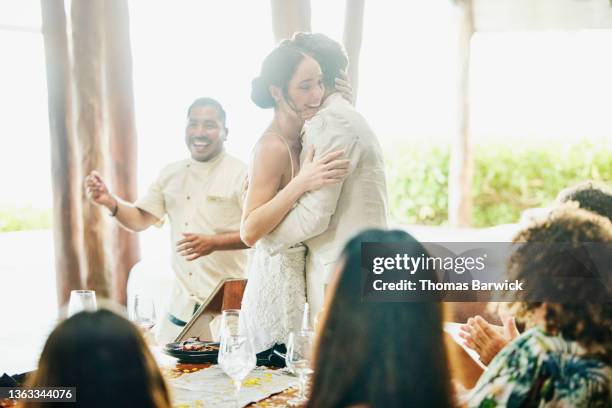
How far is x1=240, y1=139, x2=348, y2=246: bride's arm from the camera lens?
1.54 m

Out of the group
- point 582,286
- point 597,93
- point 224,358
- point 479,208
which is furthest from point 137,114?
point 582,286

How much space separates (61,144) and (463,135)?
158 centimetres

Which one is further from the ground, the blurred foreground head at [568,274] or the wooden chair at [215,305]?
the blurred foreground head at [568,274]

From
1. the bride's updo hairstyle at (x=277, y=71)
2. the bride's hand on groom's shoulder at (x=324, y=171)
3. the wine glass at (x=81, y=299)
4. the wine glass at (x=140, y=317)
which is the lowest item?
the wine glass at (x=140, y=317)

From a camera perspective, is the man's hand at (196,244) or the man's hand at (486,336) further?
the man's hand at (196,244)

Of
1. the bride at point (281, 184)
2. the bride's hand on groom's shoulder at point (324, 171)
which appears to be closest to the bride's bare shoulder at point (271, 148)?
the bride at point (281, 184)

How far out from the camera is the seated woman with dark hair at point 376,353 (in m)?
0.88

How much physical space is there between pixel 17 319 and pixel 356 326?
2.78m

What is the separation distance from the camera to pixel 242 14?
10.1ft

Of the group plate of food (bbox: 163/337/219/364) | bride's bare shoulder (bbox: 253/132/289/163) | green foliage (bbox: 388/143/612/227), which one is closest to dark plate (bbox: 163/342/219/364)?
→ plate of food (bbox: 163/337/219/364)

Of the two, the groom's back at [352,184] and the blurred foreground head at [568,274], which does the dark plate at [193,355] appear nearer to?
the groom's back at [352,184]

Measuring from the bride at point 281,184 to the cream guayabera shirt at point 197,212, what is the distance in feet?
2.41

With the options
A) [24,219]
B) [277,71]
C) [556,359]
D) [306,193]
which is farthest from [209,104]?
[556,359]

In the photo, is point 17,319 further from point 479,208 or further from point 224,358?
point 224,358
